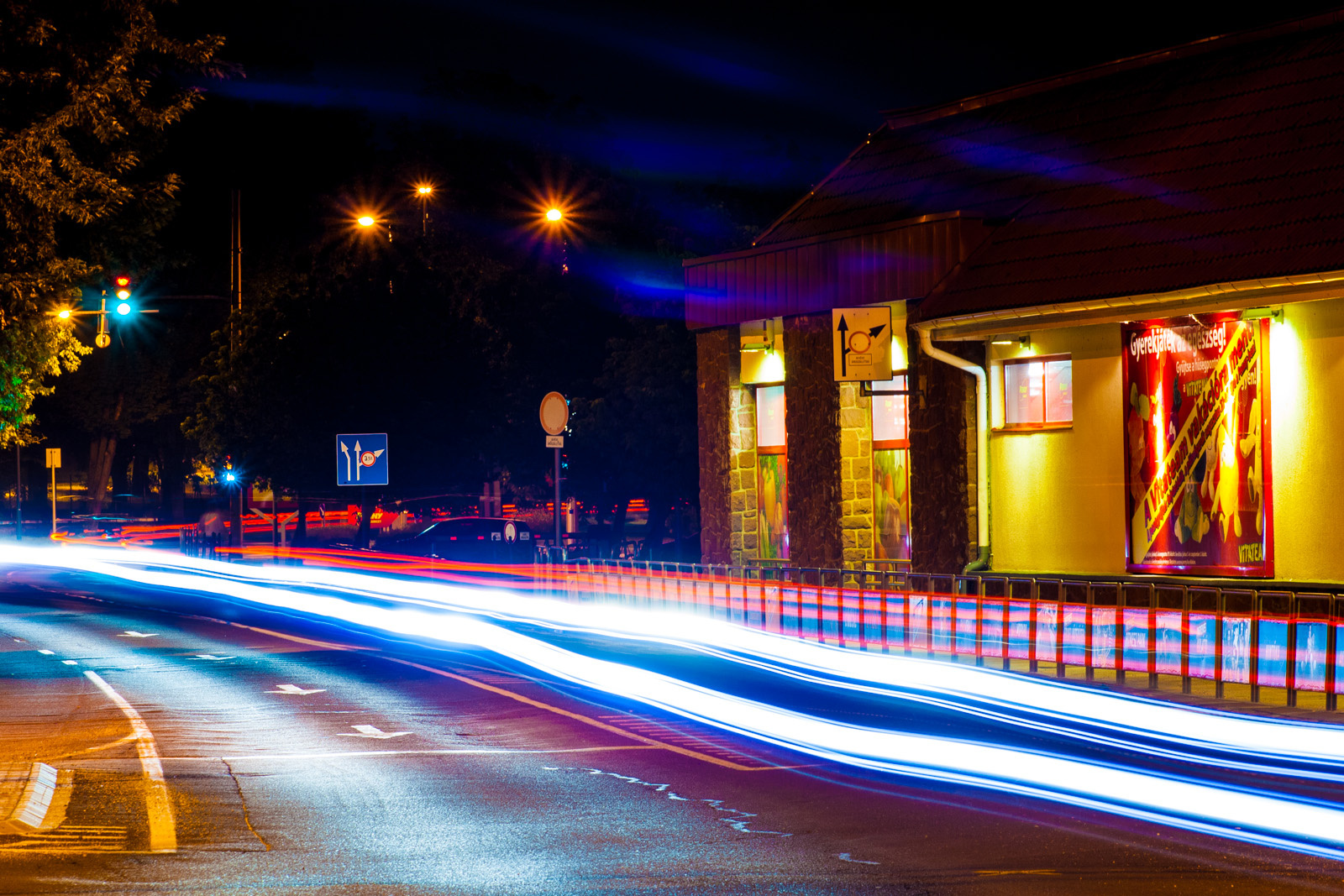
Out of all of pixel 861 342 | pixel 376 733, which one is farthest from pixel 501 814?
pixel 861 342

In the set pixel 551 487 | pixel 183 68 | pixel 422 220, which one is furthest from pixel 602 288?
pixel 183 68

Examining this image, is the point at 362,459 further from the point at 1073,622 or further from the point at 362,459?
the point at 1073,622

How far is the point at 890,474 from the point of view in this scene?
2545 centimetres

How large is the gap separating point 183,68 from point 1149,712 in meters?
22.8

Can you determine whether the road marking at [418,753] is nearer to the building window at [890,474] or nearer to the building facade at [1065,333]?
the building facade at [1065,333]

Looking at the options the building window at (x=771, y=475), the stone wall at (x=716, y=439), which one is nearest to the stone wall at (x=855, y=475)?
the building window at (x=771, y=475)

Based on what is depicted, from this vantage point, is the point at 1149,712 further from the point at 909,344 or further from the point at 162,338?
the point at 162,338

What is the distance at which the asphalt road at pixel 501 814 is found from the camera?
7770 mm

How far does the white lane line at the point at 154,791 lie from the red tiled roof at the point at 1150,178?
12267 mm

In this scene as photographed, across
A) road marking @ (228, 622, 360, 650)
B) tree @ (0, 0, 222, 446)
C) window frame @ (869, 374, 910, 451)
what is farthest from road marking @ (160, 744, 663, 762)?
tree @ (0, 0, 222, 446)

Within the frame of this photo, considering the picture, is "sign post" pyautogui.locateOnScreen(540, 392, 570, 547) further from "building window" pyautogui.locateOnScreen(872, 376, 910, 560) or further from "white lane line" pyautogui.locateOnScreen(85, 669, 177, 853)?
"white lane line" pyautogui.locateOnScreen(85, 669, 177, 853)

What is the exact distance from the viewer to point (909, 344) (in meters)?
23.9

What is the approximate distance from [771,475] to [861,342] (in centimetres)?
486

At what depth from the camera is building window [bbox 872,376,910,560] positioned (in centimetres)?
2511
